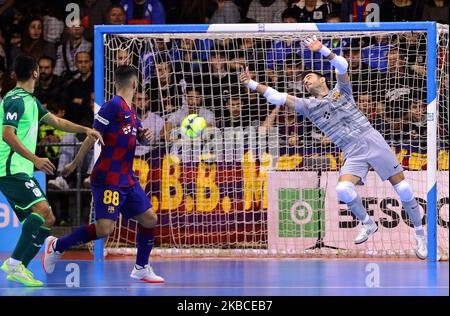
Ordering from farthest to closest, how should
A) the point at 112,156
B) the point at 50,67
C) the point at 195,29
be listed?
the point at 50,67, the point at 195,29, the point at 112,156

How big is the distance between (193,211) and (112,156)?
3.71 metres

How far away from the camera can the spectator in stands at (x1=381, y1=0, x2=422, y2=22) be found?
13.5m

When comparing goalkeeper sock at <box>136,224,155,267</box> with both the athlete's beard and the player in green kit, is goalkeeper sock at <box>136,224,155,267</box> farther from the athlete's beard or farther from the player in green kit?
the athlete's beard

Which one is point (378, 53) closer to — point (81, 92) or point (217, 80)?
point (217, 80)

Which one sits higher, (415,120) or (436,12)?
(436,12)

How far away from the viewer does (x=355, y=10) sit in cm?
1347

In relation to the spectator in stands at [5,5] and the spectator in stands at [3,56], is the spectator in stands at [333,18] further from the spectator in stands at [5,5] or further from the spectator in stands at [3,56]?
the spectator in stands at [5,5]

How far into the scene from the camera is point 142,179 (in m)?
12.2

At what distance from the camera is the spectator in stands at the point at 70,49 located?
14023 mm

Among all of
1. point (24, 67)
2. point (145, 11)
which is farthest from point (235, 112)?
point (24, 67)

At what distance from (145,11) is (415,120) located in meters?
4.33

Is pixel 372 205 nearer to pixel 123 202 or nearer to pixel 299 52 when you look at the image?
pixel 299 52

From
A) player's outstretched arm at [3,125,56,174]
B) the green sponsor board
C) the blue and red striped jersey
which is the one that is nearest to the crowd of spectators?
the green sponsor board
